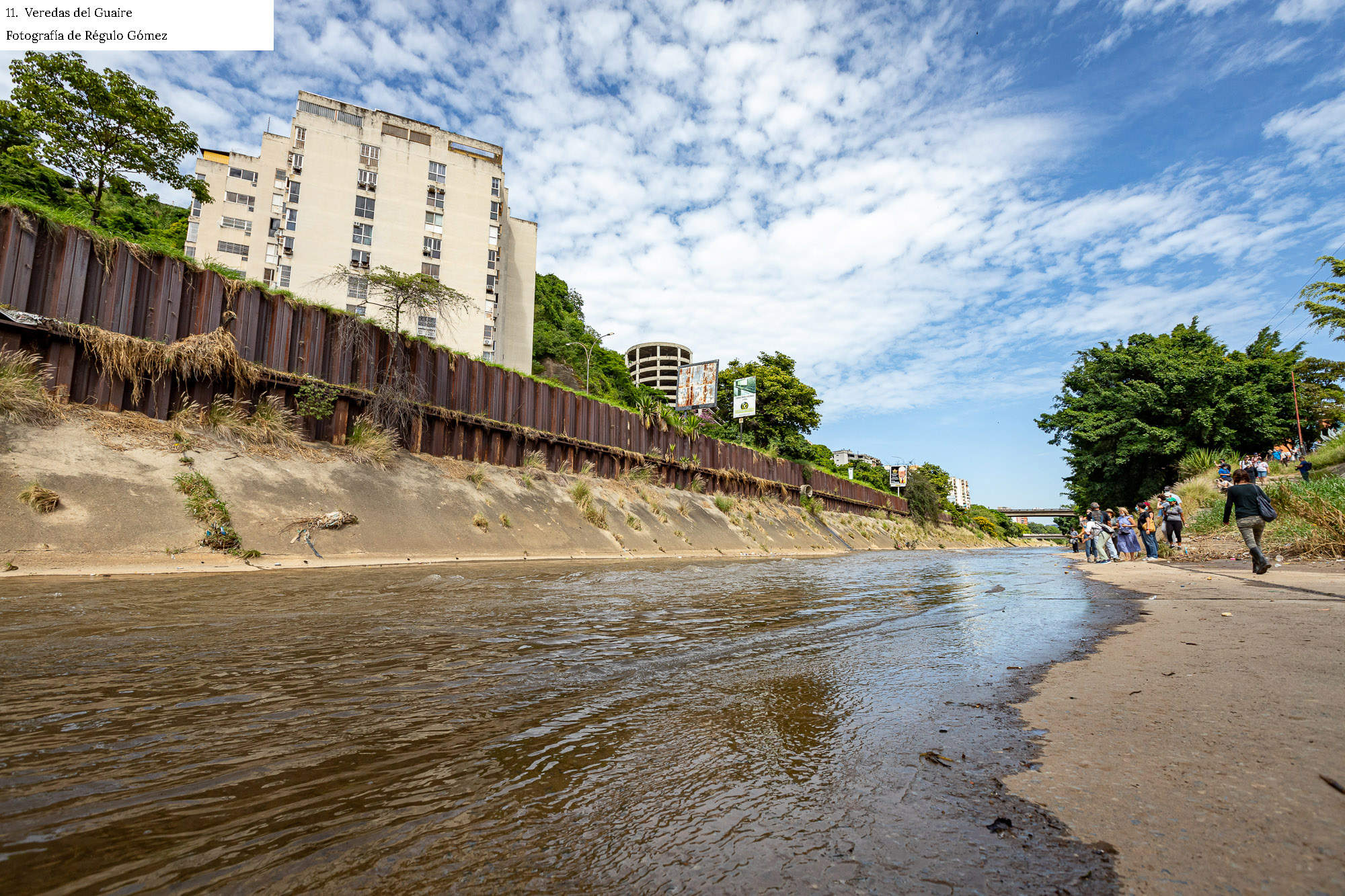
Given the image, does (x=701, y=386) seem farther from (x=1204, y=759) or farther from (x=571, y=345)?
(x=1204, y=759)

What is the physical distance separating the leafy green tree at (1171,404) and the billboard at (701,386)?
19.8 meters

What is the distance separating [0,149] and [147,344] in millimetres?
23888

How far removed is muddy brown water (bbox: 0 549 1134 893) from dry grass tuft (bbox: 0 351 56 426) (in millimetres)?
5988

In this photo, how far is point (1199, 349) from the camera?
2725cm

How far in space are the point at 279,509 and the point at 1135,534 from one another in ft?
70.8

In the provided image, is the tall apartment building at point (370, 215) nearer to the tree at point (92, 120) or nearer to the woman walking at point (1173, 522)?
the tree at point (92, 120)

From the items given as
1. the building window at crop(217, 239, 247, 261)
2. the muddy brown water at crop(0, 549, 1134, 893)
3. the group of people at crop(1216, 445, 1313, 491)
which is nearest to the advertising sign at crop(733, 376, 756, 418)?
the group of people at crop(1216, 445, 1313, 491)

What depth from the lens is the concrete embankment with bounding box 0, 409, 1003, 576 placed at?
21.0 feet

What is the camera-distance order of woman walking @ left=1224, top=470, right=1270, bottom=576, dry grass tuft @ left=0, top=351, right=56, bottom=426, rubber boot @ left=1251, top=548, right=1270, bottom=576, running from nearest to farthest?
1. dry grass tuft @ left=0, top=351, right=56, bottom=426
2. rubber boot @ left=1251, top=548, right=1270, bottom=576
3. woman walking @ left=1224, top=470, right=1270, bottom=576

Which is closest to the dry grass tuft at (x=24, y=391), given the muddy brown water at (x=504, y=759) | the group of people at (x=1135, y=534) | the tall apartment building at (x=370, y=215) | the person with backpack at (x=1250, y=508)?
the muddy brown water at (x=504, y=759)

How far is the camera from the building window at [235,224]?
44.8 metres


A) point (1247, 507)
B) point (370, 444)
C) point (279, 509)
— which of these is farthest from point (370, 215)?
point (1247, 507)

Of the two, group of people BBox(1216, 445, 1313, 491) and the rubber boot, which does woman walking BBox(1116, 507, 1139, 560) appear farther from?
the rubber boot

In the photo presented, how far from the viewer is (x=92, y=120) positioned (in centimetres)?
2188
